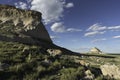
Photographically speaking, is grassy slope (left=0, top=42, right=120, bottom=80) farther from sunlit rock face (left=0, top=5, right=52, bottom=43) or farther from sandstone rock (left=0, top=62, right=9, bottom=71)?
sunlit rock face (left=0, top=5, right=52, bottom=43)

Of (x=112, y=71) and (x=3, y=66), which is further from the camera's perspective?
(x=112, y=71)

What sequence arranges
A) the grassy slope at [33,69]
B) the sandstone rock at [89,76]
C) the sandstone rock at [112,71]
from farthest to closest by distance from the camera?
1. the sandstone rock at [112,71]
2. the sandstone rock at [89,76]
3. the grassy slope at [33,69]

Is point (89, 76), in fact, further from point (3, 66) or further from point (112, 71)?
point (3, 66)

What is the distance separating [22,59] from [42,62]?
8.73 ft

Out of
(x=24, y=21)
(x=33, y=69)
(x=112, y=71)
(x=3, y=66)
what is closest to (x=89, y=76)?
(x=112, y=71)

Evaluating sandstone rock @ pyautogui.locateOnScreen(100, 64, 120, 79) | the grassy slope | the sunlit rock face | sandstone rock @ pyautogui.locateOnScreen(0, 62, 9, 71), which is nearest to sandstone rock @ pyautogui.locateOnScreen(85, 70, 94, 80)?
the grassy slope

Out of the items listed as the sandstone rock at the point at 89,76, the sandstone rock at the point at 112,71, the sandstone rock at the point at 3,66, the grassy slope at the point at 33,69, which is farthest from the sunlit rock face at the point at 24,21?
the sandstone rock at the point at 89,76

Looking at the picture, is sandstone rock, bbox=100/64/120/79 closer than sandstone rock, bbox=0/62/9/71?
No

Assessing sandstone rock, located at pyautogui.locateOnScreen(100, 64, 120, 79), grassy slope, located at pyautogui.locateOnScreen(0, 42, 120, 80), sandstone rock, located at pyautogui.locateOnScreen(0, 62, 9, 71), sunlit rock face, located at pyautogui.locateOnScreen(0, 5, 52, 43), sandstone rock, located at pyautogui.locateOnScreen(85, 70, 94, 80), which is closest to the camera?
A: grassy slope, located at pyautogui.locateOnScreen(0, 42, 120, 80)

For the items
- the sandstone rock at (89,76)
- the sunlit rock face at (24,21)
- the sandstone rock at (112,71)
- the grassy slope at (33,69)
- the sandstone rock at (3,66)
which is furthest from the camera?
the sunlit rock face at (24,21)

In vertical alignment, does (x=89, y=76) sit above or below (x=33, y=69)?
below

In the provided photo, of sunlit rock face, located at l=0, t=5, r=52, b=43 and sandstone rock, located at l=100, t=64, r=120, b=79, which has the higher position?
sunlit rock face, located at l=0, t=5, r=52, b=43

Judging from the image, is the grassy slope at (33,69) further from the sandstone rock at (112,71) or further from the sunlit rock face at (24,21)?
the sunlit rock face at (24,21)

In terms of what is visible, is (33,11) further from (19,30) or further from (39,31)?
(19,30)
